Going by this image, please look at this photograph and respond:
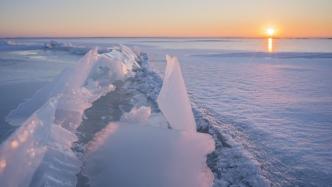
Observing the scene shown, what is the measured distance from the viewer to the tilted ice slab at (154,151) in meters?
2.55

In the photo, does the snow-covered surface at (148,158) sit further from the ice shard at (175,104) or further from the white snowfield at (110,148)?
the ice shard at (175,104)

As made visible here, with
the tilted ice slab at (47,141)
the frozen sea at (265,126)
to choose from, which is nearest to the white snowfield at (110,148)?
the tilted ice slab at (47,141)

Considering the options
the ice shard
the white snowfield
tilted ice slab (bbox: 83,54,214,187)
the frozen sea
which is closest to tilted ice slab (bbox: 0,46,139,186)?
the white snowfield

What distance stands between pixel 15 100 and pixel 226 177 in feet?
13.1

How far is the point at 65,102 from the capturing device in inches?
157

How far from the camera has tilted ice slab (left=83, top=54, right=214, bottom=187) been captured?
255 centimetres

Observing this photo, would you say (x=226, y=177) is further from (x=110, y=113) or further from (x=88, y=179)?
(x=110, y=113)

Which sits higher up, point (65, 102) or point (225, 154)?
point (65, 102)

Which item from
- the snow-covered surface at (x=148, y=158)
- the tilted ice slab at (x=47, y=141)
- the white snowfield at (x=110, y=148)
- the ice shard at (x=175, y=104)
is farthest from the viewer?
the ice shard at (x=175, y=104)

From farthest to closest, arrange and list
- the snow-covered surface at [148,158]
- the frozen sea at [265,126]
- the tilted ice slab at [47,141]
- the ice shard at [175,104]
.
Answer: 1. the ice shard at [175,104]
2. the frozen sea at [265,126]
3. the snow-covered surface at [148,158]
4. the tilted ice slab at [47,141]

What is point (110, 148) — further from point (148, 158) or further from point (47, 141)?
point (47, 141)

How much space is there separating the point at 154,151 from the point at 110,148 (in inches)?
18.9

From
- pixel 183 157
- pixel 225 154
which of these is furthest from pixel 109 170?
pixel 225 154

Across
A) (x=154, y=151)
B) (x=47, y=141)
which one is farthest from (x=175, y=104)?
(x=47, y=141)
